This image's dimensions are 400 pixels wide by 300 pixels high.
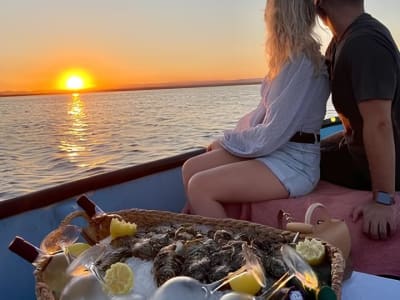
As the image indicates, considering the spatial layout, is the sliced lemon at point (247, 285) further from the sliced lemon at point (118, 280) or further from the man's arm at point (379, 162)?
the man's arm at point (379, 162)

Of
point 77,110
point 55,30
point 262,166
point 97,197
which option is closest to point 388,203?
point 262,166

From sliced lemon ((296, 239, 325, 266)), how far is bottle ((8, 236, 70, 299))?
47 centimetres

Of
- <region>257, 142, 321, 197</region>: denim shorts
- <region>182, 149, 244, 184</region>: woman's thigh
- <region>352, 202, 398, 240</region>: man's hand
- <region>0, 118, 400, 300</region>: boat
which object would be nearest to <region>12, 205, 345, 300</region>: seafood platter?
<region>0, 118, 400, 300</region>: boat

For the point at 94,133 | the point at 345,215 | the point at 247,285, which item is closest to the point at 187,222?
the point at 247,285

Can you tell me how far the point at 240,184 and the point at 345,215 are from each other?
13.7 inches

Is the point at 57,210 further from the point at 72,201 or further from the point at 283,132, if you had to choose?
the point at 283,132

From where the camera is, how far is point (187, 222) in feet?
4.71

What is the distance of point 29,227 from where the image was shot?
186cm

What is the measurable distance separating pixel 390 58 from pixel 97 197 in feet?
3.70

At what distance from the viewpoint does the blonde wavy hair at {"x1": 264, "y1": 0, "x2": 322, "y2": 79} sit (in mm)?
1952

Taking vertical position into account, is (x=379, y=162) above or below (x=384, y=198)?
above

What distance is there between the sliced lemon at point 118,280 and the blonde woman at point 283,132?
2.86 feet

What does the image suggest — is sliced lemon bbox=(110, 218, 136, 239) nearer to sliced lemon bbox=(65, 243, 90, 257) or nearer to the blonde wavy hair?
sliced lemon bbox=(65, 243, 90, 257)

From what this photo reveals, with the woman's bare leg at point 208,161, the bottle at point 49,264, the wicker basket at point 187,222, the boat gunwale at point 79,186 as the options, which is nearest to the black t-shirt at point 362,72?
the woman's bare leg at point 208,161
